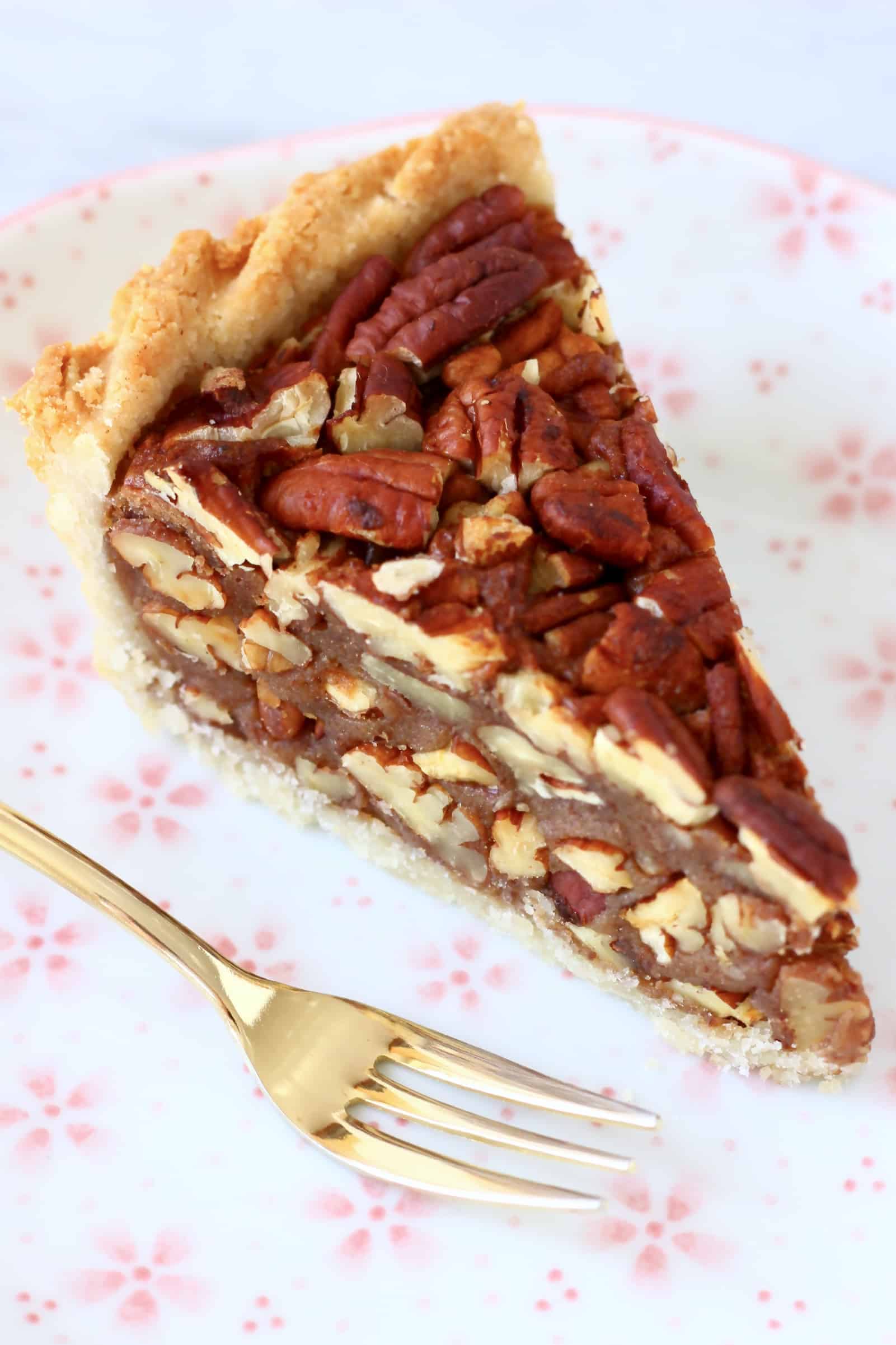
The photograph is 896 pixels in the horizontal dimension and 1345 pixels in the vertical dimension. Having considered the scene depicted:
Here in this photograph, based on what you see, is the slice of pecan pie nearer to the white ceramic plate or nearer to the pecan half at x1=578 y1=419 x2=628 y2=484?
the pecan half at x1=578 y1=419 x2=628 y2=484

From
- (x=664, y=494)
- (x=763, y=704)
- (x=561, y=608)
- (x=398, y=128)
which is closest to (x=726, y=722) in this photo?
(x=763, y=704)

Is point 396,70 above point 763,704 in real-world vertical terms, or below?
above

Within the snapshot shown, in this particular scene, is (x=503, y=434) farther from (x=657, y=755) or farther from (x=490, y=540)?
(x=657, y=755)

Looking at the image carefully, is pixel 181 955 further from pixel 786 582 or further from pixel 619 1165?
pixel 786 582

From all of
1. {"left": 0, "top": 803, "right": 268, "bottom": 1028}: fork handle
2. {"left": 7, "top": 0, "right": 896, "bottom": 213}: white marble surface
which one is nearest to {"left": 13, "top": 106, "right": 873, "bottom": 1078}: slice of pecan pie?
{"left": 0, "top": 803, "right": 268, "bottom": 1028}: fork handle

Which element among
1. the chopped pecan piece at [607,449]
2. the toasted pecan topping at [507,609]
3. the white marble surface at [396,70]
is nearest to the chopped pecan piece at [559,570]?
the toasted pecan topping at [507,609]

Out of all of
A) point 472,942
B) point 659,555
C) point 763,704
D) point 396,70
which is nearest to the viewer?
point 763,704

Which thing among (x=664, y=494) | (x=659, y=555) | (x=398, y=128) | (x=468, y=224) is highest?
(x=398, y=128)

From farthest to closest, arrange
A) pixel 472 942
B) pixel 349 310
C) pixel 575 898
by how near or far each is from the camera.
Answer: pixel 472 942 < pixel 349 310 < pixel 575 898
